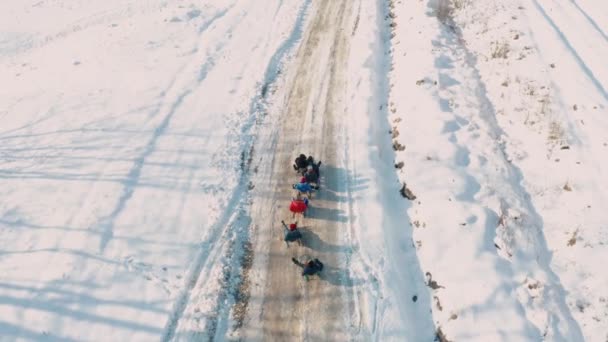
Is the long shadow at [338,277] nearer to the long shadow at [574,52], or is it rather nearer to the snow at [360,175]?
the snow at [360,175]

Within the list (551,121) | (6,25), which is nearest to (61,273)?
(551,121)

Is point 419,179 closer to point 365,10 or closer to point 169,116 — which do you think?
point 169,116

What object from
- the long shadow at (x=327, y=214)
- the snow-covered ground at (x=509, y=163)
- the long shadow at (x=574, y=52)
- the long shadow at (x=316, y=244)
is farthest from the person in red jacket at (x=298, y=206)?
the long shadow at (x=574, y=52)

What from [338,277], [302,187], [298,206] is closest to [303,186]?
[302,187]

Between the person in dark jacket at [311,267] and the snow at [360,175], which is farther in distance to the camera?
the person in dark jacket at [311,267]

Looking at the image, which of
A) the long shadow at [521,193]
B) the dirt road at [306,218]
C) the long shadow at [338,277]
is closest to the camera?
the long shadow at [521,193]

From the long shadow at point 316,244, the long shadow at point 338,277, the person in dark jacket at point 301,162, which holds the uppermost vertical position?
the person in dark jacket at point 301,162

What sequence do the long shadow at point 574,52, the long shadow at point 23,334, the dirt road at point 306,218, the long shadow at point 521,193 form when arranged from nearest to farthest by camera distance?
1. the long shadow at point 521,193
2. the long shadow at point 23,334
3. the dirt road at point 306,218
4. the long shadow at point 574,52

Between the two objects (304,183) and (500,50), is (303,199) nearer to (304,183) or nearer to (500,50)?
(304,183)

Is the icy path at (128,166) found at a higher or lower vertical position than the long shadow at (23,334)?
higher
